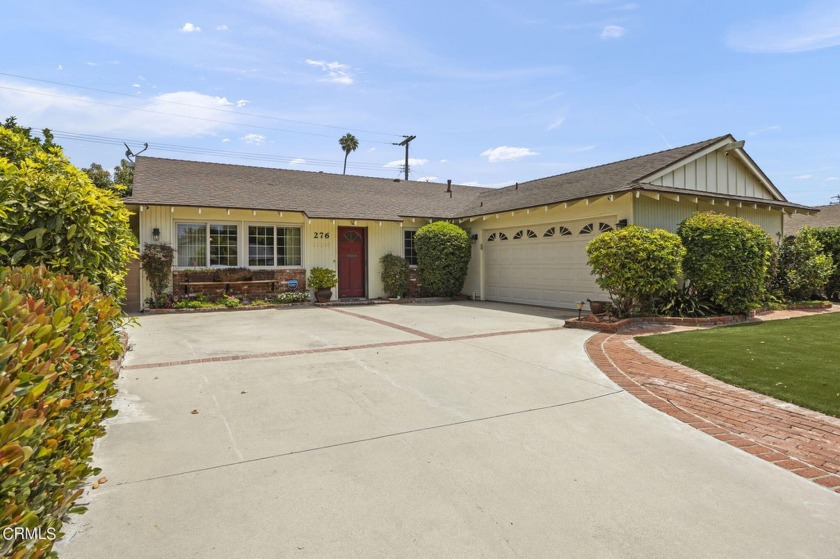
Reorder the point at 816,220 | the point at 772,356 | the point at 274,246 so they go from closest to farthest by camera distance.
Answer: the point at 772,356 < the point at 274,246 < the point at 816,220

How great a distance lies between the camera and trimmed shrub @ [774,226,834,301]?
12414 millimetres

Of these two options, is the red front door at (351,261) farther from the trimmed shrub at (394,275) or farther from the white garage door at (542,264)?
the white garage door at (542,264)

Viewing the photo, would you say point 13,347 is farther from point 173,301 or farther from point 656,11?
point 173,301

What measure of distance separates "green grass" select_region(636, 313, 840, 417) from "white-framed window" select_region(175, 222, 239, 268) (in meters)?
11.8

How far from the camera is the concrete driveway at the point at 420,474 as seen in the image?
234 centimetres

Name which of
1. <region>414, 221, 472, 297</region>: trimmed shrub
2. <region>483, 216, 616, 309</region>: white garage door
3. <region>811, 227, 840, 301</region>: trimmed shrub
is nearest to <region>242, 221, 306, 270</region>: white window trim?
<region>414, 221, 472, 297</region>: trimmed shrub

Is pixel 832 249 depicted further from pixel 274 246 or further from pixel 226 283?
pixel 226 283

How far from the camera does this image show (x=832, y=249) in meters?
14.3

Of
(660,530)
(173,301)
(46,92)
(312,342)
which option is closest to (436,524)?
(660,530)

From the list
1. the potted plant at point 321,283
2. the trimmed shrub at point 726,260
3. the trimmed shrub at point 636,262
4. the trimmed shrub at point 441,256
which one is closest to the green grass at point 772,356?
the trimmed shrub at point 726,260

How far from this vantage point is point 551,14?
9.81 m

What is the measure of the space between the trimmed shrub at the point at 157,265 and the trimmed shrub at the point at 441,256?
7851mm

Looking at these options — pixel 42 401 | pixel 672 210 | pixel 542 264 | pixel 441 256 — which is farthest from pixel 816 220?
pixel 42 401

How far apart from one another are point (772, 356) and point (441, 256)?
1016 cm
